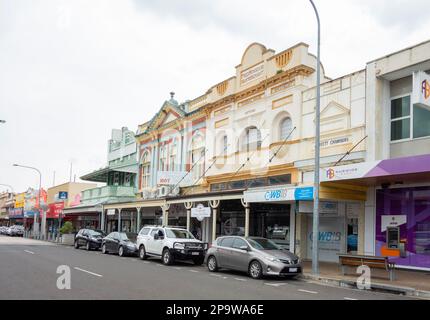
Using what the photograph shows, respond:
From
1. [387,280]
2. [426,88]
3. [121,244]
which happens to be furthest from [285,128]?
[121,244]

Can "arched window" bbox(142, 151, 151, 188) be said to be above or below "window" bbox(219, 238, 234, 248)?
above

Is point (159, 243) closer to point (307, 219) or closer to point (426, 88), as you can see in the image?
point (307, 219)

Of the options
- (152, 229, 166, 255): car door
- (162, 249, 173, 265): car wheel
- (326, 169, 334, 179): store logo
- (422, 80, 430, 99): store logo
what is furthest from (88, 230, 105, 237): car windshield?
(422, 80, 430, 99): store logo

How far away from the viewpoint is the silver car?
14.9 metres

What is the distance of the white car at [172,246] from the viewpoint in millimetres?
19922

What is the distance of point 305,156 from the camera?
21.2m

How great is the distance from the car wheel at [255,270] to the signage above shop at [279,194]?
11.8 ft

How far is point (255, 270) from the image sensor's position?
50.3 feet

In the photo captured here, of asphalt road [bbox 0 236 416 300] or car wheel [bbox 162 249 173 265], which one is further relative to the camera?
car wheel [bbox 162 249 173 265]

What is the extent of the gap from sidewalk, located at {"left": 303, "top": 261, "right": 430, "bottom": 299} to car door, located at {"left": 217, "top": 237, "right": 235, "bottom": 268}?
2757 millimetres

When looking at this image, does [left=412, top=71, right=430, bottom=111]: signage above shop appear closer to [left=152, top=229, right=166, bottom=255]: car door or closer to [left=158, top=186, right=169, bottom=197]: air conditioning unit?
[left=152, top=229, right=166, bottom=255]: car door

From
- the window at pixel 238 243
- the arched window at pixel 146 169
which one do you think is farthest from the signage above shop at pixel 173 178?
the window at pixel 238 243

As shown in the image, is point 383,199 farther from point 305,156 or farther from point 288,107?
point 288,107
